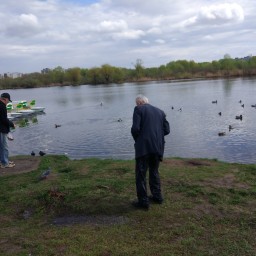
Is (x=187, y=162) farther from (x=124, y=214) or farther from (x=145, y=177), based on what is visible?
(x=124, y=214)

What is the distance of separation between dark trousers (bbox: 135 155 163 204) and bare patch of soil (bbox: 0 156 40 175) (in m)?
5.32

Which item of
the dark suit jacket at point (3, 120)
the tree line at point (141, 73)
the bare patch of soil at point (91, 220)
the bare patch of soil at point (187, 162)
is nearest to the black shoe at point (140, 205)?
the bare patch of soil at point (91, 220)

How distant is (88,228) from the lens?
6.16 m

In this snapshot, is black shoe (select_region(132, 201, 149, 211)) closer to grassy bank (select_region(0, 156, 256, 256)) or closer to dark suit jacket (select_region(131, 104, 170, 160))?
grassy bank (select_region(0, 156, 256, 256))

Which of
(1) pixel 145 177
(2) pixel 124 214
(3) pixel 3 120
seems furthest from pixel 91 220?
(3) pixel 3 120

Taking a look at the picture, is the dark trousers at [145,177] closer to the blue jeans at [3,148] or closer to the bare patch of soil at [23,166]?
the bare patch of soil at [23,166]

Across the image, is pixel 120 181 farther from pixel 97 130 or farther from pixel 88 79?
pixel 88 79

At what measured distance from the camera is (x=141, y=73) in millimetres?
127062

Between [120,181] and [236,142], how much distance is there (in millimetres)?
11344

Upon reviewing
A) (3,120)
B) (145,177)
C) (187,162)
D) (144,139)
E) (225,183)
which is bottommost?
(187,162)

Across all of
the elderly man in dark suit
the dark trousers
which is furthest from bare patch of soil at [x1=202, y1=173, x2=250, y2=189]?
the elderly man in dark suit

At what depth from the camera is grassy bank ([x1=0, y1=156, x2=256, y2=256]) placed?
5355 mm

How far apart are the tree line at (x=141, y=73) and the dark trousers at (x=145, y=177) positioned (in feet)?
327

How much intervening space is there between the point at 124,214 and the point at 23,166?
607cm
